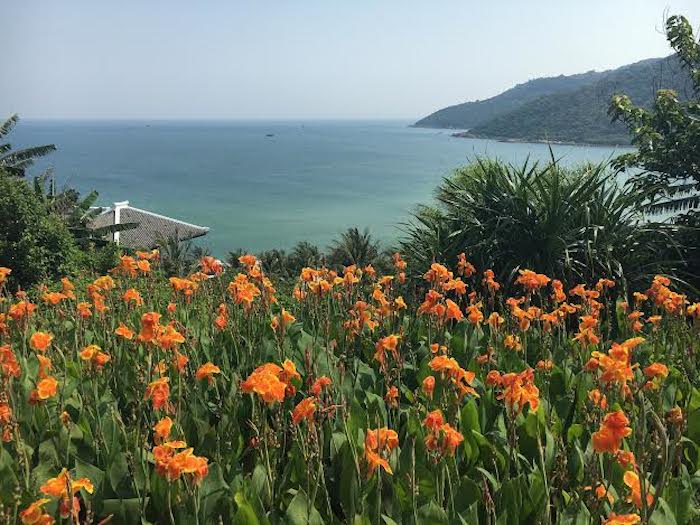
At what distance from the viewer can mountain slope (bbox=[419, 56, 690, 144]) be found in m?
9.96

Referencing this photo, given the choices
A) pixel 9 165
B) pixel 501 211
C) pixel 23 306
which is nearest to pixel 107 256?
pixel 9 165

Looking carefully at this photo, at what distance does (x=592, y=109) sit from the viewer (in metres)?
61.6

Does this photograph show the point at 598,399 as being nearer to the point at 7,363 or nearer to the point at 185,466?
the point at 185,466

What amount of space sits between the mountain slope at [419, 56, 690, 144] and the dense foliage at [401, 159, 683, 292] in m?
0.72

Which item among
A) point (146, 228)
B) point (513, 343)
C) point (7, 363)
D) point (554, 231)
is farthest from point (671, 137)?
point (146, 228)

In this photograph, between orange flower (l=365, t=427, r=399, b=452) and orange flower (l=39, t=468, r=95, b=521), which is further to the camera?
orange flower (l=365, t=427, r=399, b=452)

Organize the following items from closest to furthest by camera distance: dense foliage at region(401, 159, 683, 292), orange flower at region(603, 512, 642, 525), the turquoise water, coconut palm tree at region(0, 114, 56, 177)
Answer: orange flower at region(603, 512, 642, 525) < dense foliage at region(401, 159, 683, 292) < coconut palm tree at region(0, 114, 56, 177) < the turquoise water

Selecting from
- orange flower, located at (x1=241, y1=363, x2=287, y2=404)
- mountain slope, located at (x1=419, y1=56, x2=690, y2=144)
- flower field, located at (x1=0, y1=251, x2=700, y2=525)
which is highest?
mountain slope, located at (x1=419, y1=56, x2=690, y2=144)

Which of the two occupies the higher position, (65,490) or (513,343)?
(65,490)

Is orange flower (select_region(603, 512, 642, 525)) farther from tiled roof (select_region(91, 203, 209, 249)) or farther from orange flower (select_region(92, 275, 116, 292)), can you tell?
tiled roof (select_region(91, 203, 209, 249))

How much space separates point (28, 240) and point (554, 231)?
48.0 feet

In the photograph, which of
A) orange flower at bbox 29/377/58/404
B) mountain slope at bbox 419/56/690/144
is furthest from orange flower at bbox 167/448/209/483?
mountain slope at bbox 419/56/690/144

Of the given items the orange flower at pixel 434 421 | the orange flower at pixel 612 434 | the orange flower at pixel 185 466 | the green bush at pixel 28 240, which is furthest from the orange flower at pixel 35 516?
the green bush at pixel 28 240

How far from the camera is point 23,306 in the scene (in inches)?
107
